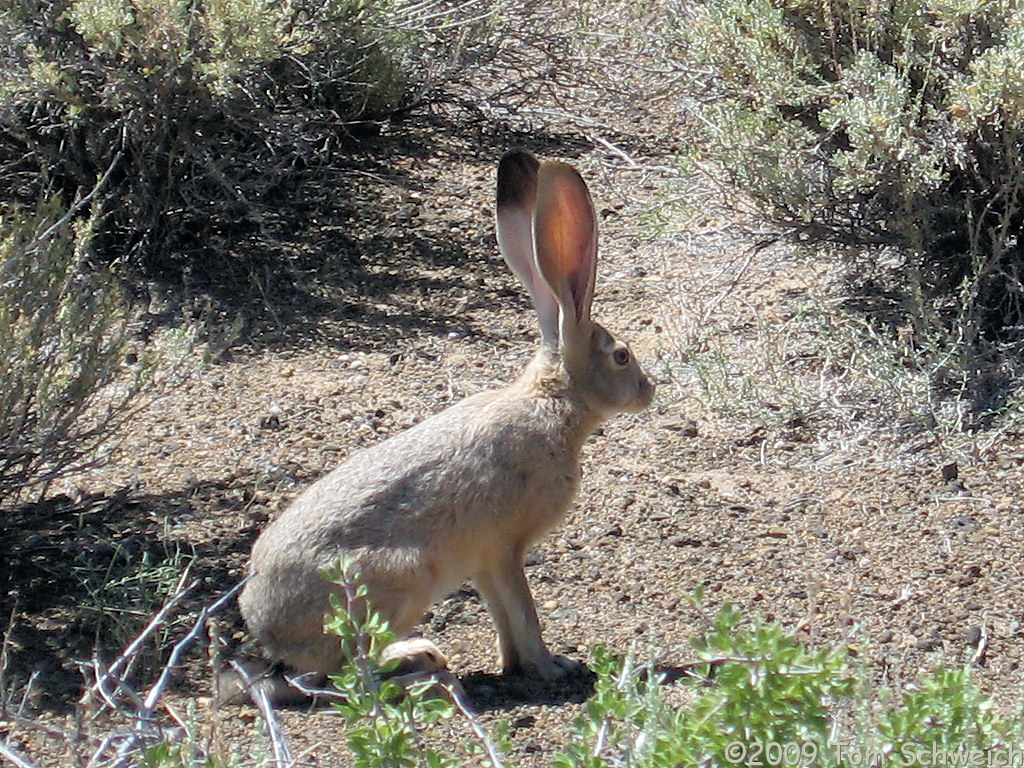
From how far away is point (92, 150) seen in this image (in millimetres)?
6707

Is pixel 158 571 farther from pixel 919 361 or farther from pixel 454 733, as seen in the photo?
pixel 919 361

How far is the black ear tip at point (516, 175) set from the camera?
4312 millimetres

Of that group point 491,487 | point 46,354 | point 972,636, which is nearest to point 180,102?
point 46,354

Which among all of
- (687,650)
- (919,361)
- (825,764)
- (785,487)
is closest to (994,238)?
(919,361)

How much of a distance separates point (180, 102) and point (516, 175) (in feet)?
9.06

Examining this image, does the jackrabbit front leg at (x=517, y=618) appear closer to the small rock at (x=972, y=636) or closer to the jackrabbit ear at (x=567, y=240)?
the jackrabbit ear at (x=567, y=240)

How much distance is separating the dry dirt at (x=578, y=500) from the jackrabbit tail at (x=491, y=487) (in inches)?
10.0

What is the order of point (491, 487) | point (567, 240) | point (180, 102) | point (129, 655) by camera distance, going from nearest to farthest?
point (129, 655), point (491, 487), point (567, 240), point (180, 102)

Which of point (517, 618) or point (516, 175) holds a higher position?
point (516, 175)

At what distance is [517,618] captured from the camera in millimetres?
4137

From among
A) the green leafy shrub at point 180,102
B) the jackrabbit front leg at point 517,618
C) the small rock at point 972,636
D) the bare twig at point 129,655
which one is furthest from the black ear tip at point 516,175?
the green leafy shrub at point 180,102

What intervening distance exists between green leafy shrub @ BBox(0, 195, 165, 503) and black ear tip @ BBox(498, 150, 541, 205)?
132cm

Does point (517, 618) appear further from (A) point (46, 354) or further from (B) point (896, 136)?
(B) point (896, 136)

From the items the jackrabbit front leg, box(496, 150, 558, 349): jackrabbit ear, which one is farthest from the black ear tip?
the jackrabbit front leg
